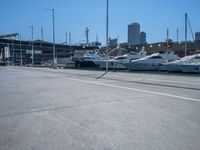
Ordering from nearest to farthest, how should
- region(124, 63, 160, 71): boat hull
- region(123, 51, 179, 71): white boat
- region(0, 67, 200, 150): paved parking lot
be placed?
region(0, 67, 200, 150): paved parking lot, region(123, 51, 179, 71): white boat, region(124, 63, 160, 71): boat hull

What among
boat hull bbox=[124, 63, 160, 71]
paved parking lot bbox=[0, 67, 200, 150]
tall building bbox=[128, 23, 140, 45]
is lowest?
paved parking lot bbox=[0, 67, 200, 150]

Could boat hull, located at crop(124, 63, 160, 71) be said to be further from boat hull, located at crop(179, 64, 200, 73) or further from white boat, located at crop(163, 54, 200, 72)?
boat hull, located at crop(179, 64, 200, 73)

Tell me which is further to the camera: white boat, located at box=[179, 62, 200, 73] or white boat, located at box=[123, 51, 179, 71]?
white boat, located at box=[123, 51, 179, 71]

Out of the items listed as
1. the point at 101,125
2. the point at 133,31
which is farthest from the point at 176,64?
the point at 133,31

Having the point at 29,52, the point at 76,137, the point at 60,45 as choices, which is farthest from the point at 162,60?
the point at 60,45

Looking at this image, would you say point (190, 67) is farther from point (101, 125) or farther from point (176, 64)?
point (101, 125)

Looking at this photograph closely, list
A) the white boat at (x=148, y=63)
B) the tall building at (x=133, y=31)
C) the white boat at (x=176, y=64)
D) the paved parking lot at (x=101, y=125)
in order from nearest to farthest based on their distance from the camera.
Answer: the paved parking lot at (x=101, y=125) < the white boat at (x=176, y=64) < the white boat at (x=148, y=63) < the tall building at (x=133, y=31)

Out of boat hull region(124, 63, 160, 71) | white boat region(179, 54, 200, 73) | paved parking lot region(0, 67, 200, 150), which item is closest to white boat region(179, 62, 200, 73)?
white boat region(179, 54, 200, 73)

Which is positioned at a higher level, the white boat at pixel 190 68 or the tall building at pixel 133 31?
the tall building at pixel 133 31

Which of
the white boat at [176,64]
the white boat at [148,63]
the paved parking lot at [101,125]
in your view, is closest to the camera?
the paved parking lot at [101,125]

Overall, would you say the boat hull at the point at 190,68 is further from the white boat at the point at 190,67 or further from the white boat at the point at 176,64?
the white boat at the point at 176,64

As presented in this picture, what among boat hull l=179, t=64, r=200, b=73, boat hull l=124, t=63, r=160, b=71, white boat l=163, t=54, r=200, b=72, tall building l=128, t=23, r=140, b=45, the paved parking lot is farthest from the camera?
tall building l=128, t=23, r=140, b=45

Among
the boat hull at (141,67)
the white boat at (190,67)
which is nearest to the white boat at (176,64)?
the white boat at (190,67)

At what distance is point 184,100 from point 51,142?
5853mm
